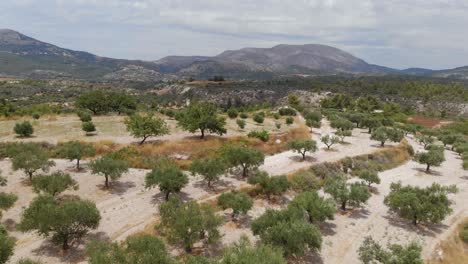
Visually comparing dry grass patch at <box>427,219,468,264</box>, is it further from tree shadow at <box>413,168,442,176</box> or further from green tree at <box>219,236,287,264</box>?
tree shadow at <box>413,168,442,176</box>

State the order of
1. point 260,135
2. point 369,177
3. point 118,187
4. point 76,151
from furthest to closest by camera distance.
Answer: point 260,135, point 369,177, point 76,151, point 118,187

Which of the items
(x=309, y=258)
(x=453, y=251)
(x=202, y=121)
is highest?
(x=202, y=121)

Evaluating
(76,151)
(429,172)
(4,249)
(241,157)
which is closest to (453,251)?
(241,157)

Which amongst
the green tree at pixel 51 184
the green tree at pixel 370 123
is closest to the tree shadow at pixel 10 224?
the green tree at pixel 51 184

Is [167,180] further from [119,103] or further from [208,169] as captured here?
[119,103]

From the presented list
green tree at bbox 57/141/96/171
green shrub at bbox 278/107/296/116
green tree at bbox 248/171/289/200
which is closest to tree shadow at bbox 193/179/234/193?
green tree at bbox 248/171/289/200

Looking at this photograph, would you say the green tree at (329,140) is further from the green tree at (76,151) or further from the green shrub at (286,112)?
the green tree at (76,151)
